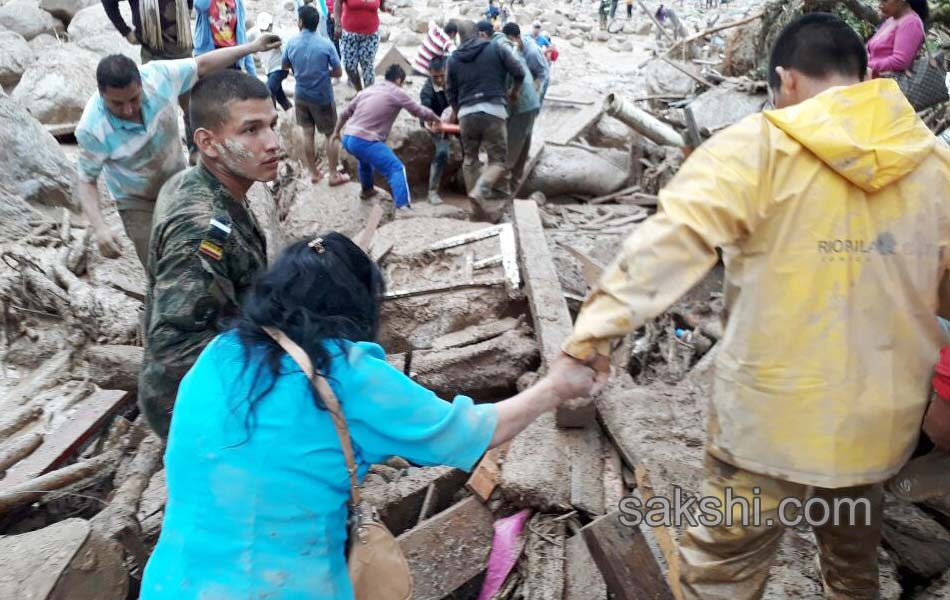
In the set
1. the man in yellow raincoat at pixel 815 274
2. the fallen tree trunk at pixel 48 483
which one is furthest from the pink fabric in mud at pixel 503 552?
the fallen tree trunk at pixel 48 483

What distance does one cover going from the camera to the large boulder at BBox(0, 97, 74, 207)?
6.21 meters

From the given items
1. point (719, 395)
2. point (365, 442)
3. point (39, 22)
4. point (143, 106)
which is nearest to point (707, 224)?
point (719, 395)

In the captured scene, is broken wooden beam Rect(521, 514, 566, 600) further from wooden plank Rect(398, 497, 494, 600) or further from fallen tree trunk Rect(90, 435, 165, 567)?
fallen tree trunk Rect(90, 435, 165, 567)

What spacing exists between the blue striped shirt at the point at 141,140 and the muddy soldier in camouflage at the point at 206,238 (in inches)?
60.6

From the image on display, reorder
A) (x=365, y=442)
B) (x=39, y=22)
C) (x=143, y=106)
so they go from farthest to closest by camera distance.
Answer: (x=39, y=22), (x=143, y=106), (x=365, y=442)

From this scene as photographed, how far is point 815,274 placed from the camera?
1.95 metres

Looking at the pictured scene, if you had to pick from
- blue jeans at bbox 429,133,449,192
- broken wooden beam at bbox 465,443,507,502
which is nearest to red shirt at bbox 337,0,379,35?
blue jeans at bbox 429,133,449,192

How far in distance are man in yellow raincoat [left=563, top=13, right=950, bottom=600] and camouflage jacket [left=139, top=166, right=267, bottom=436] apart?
145cm

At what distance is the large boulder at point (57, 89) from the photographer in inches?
372

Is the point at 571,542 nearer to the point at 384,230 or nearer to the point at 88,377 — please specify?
the point at 88,377

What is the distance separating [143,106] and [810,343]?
3.96 meters

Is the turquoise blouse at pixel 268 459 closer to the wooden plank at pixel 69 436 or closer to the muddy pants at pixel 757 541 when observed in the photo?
the muddy pants at pixel 757 541

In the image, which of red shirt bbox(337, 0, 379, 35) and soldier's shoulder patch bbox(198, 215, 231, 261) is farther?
red shirt bbox(337, 0, 379, 35)

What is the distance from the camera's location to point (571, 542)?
3.13 meters
